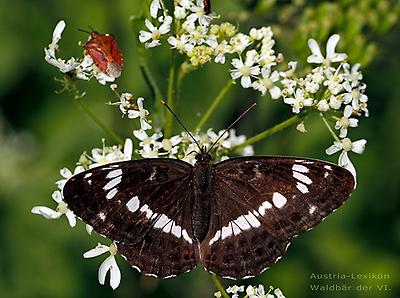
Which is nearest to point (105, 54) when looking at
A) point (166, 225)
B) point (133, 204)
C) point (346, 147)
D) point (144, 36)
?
point (144, 36)

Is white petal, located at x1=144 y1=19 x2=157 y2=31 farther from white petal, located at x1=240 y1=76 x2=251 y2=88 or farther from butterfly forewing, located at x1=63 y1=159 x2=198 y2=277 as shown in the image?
butterfly forewing, located at x1=63 y1=159 x2=198 y2=277

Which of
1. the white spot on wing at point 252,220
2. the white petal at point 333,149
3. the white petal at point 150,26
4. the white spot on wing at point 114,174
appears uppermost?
the white petal at point 150,26

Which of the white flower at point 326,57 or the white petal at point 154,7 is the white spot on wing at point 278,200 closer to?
the white flower at point 326,57

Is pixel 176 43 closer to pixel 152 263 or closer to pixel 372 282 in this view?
pixel 152 263

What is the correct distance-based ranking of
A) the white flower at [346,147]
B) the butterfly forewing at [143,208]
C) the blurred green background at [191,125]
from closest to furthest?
the butterfly forewing at [143,208]
the white flower at [346,147]
the blurred green background at [191,125]

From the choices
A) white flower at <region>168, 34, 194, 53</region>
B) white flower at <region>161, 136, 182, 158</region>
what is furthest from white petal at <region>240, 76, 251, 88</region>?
white flower at <region>161, 136, 182, 158</region>

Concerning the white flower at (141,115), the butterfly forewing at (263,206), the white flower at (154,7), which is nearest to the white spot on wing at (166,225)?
the butterfly forewing at (263,206)
